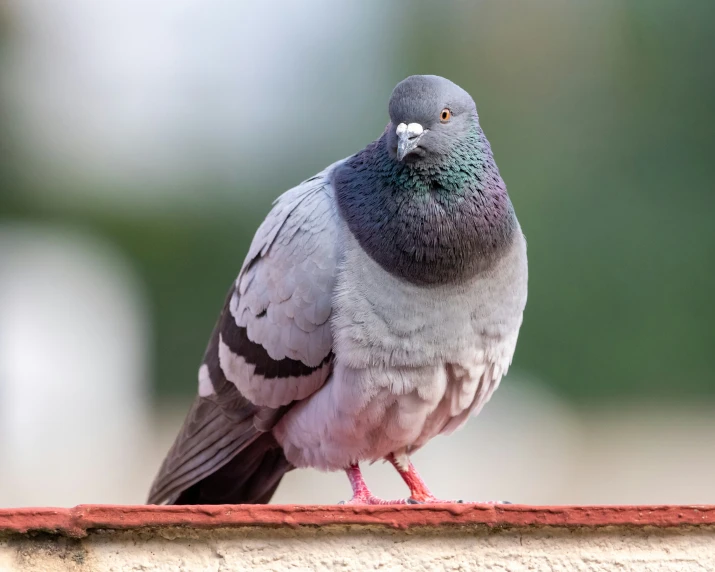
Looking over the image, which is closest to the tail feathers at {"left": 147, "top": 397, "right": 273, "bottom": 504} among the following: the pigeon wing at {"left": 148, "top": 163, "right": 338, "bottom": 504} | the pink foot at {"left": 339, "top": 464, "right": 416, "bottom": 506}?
Answer: the pigeon wing at {"left": 148, "top": 163, "right": 338, "bottom": 504}

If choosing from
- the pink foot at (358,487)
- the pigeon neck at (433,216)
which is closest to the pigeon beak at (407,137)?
the pigeon neck at (433,216)

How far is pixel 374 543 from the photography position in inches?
123

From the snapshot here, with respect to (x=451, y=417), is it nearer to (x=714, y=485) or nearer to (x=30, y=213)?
(x=714, y=485)

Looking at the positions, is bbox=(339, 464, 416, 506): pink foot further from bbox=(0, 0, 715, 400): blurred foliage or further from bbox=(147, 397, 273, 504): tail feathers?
bbox=(0, 0, 715, 400): blurred foliage

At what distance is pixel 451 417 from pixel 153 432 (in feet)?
38.4

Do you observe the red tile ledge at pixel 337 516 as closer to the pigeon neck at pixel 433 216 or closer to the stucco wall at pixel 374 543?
the stucco wall at pixel 374 543

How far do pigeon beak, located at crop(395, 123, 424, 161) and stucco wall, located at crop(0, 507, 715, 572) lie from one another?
5.31 ft

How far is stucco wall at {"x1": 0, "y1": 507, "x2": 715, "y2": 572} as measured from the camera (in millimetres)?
3002

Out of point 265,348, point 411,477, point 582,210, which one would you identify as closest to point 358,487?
point 411,477

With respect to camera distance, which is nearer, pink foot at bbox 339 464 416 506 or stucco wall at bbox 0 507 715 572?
stucco wall at bbox 0 507 715 572

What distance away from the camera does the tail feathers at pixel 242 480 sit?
5.17 metres

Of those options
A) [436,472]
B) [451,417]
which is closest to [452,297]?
[451,417]

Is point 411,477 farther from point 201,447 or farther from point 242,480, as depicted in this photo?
point 201,447

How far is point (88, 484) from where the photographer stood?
43.2 ft
